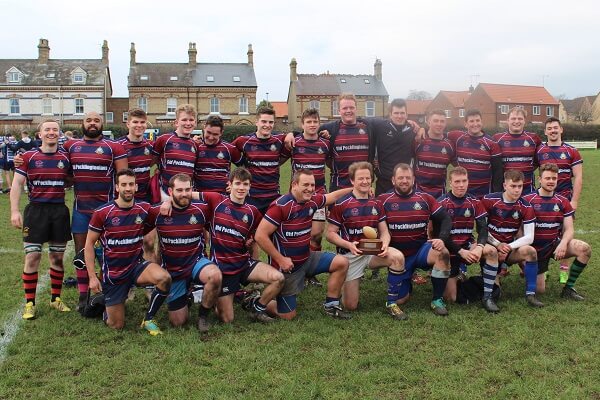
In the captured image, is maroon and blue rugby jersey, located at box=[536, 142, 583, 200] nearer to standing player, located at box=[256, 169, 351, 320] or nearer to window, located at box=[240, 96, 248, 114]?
standing player, located at box=[256, 169, 351, 320]

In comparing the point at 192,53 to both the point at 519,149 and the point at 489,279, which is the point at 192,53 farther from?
the point at 489,279

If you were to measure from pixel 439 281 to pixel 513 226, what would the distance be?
1.08m

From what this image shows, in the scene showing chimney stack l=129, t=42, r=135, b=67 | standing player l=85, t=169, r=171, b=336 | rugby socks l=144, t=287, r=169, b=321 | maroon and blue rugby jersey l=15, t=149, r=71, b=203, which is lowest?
rugby socks l=144, t=287, r=169, b=321

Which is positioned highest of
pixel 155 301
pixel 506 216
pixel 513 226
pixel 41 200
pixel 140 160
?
pixel 140 160

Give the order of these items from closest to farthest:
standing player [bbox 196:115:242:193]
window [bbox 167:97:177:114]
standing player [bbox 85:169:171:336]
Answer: standing player [bbox 85:169:171:336]
standing player [bbox 196:115:242:193]
window [bbox 167:97:177:114]

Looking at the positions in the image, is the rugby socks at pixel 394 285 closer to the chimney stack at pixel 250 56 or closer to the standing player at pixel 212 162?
the standing player at pixel 212 162

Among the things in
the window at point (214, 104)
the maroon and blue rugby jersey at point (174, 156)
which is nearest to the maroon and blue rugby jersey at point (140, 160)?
the maroon and blue rugby jersey at point (174, 156)

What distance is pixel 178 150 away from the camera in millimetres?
5359

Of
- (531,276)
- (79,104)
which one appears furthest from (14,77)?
(531,276)

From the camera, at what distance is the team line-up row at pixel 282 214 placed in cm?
454

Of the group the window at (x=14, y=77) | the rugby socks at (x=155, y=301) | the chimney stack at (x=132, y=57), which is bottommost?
the rugby socks at (x=155, y=301)

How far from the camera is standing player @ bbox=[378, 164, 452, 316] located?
4.94 meters

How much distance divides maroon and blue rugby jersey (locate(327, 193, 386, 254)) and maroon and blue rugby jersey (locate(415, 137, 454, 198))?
112cm

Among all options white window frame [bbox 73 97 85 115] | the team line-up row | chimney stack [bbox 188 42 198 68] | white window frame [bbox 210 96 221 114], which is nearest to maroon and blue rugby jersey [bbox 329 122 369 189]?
the team line-up row
